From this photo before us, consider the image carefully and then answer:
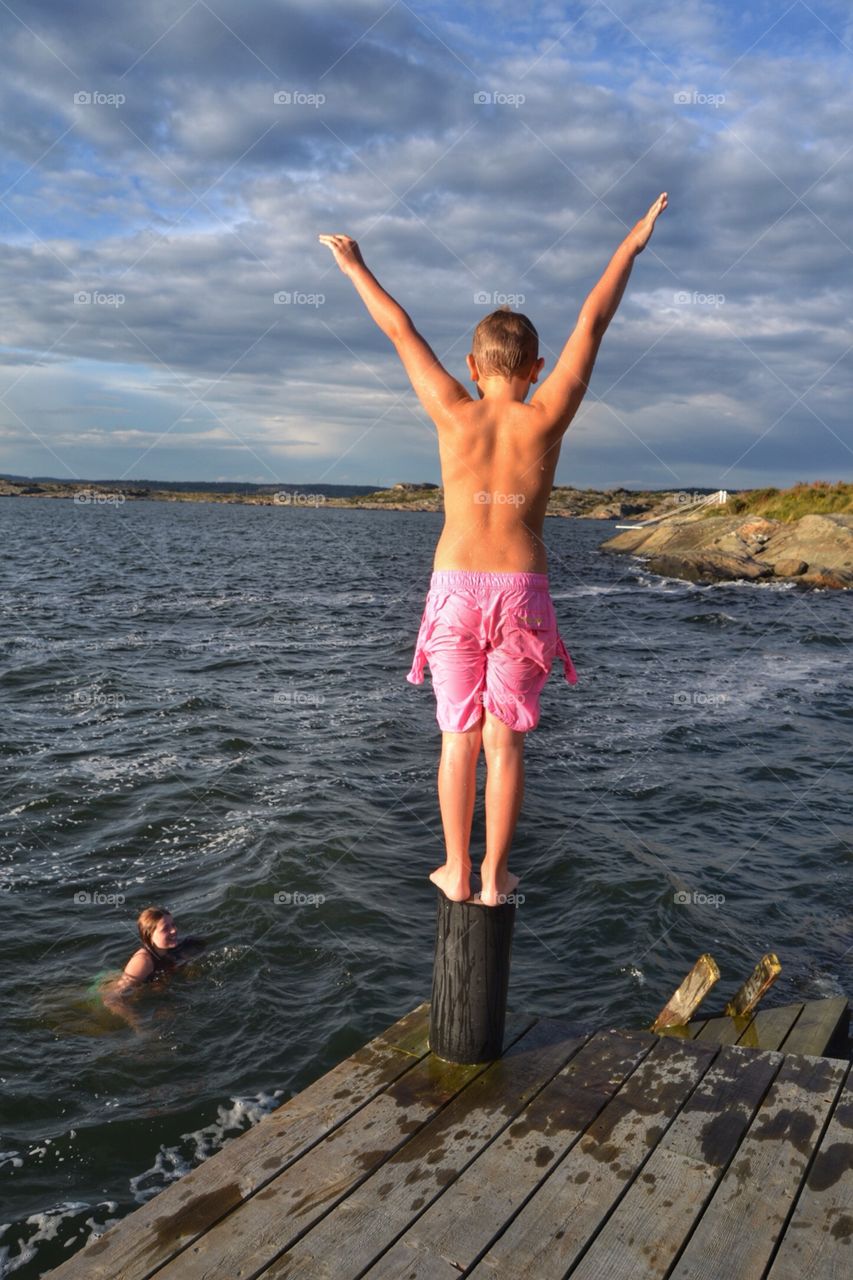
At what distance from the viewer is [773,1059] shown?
191 inches

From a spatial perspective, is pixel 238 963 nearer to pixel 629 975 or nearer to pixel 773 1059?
pixel 629 975

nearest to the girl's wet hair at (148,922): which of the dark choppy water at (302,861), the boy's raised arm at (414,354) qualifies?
the dark choppy water at (302,861)

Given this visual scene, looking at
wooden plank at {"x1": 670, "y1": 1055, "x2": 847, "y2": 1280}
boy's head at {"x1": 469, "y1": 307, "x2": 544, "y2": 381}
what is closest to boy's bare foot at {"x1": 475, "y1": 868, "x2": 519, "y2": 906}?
wooden plank at {"x1": 670, "y1": 1055, "x2": 847, "y2": 1280}

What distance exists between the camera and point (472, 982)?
16.0 ft

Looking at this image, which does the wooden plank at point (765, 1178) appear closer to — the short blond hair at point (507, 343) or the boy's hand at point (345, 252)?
the short blond hair at point (507, 343)

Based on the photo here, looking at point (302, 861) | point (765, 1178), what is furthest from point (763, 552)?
point (765, 1178)

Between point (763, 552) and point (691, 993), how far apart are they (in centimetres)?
4669

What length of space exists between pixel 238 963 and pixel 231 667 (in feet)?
Result: 48.0

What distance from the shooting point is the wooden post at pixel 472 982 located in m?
4.88

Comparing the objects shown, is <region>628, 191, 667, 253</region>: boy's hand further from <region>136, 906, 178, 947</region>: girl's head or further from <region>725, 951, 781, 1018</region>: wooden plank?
<region>136, 906, 178, 947</region>: girl's head

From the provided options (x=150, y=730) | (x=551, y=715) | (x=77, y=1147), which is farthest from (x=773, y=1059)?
(x=551, y=715)

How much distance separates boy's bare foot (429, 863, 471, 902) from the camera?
4859 mm

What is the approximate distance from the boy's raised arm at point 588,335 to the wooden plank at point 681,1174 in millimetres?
3193

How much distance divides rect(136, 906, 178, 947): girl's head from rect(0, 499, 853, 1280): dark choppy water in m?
0.43
